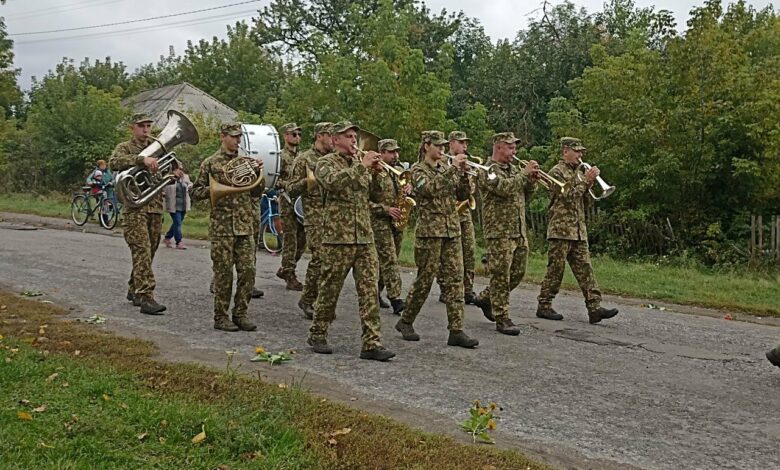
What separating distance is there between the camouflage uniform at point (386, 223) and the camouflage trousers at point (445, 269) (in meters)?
Result: 0.89

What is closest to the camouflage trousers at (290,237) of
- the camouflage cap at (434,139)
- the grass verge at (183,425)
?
the camouflage cap at (434,139)

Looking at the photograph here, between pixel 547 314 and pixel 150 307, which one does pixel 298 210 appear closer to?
pixel 150 307

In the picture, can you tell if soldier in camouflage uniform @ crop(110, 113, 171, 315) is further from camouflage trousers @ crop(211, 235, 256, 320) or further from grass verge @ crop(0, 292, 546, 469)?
grass verge @ crop(0, 292, 546, 469)

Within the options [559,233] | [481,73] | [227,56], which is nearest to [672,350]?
[559,233]

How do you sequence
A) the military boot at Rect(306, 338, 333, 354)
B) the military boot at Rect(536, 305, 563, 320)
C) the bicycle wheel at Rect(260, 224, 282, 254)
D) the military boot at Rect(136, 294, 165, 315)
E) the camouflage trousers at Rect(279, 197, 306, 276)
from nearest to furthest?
the military boot at Rect(306, 338, 333, 354) < the military boot at Rect(136, 294, 165, 315) < the military boot at Rect(536, 305, 563, 320) < the camouflage trousers at Rect(279, 197, 306, 276) < the bicycle wheel at Rect(260, 224, 282, 254)

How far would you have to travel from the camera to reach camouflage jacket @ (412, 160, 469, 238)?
7672 mm

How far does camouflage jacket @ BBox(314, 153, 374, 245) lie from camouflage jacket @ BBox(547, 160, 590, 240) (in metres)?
2.90

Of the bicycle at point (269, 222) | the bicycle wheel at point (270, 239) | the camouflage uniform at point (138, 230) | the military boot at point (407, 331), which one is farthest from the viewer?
the bicycle at point (269, 222)

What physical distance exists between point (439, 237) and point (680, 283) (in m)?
6.69

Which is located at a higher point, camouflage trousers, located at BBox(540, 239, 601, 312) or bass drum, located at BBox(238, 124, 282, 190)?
Result: bass drum, located at BBox(238, 124, 282, 190)

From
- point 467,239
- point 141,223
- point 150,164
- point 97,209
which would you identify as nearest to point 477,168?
point 467,239

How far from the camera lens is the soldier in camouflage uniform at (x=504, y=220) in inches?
335

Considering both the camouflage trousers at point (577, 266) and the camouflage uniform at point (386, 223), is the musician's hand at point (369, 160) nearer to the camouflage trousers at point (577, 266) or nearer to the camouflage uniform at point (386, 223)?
the camouflage uniform at point (386, 223)

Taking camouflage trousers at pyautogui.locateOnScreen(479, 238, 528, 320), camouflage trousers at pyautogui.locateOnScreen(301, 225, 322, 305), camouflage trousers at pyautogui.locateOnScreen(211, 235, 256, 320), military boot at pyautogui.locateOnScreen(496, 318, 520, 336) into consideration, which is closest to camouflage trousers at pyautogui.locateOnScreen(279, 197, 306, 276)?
camouflage trousers at pyautogui.locateOnScreen(301, 225, 322, 305)
